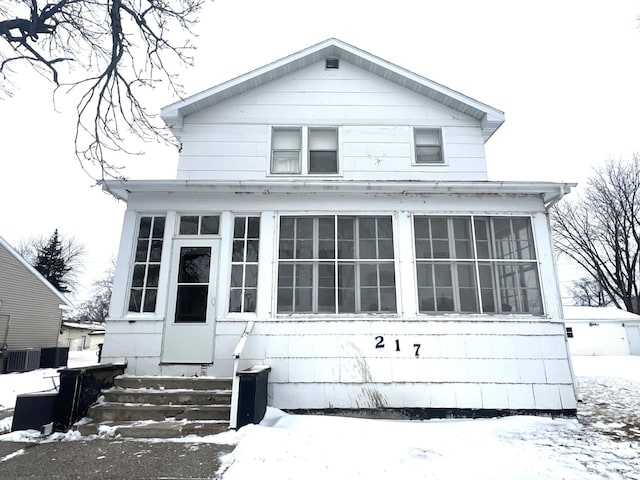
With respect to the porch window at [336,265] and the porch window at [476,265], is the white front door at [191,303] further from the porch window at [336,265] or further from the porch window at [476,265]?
the porch window at [476,265]

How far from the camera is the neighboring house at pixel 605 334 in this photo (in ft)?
69.5

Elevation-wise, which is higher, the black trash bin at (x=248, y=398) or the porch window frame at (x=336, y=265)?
the porch window frame at (x=336, y=265)

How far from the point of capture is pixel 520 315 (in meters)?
6.29

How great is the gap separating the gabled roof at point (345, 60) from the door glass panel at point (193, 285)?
314 cm

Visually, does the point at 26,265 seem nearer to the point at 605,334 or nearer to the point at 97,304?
the point at 605,334

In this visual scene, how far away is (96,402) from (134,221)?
9.44 feet

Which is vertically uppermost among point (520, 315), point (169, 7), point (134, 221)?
point (169, 7)

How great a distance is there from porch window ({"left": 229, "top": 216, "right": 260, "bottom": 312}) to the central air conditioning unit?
14.4 metres

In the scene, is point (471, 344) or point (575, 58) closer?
point (471, 344)

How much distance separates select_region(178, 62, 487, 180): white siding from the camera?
25.9 ft

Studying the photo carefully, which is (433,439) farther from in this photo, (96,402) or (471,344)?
(96,402)

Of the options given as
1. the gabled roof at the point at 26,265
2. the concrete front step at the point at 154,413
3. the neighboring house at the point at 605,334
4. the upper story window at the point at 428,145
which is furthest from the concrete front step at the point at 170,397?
the neighboring house at the point at 605,334

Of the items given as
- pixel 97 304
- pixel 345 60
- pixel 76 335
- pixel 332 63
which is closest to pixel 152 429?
pixel 332 63

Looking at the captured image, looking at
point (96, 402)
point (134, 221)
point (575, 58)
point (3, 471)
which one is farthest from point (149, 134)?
point (575, 58)
